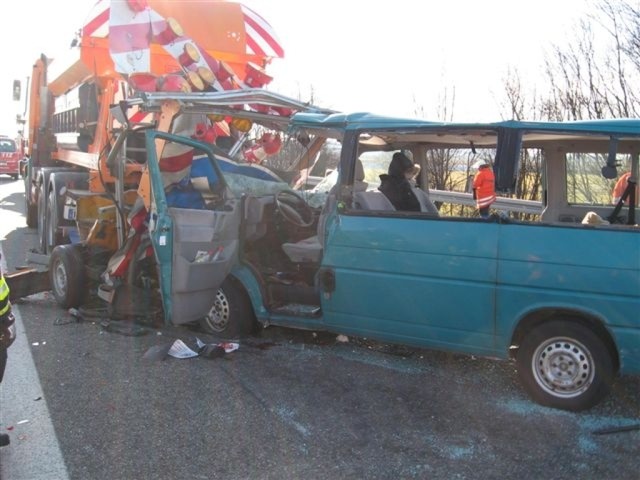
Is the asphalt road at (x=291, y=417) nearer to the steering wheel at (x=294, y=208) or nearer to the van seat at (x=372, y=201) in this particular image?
the steering wheel at (x=294, y=208)

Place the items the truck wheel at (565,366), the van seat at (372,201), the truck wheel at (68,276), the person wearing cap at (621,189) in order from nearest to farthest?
1. the truck wheel at (565,366)
2. the person wearing cap at (621,189)
3. the van seat at (372,201)
4. the truck wheel at (68,276)

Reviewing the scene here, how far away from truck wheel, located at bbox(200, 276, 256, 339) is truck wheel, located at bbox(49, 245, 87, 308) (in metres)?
1.87

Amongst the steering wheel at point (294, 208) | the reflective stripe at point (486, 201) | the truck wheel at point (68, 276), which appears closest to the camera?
the reflective stripe at point (486, 201)

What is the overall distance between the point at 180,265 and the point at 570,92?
8.44 meters

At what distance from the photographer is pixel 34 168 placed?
1203cm

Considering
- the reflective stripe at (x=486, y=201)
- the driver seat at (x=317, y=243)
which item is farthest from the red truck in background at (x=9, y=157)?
the reflective stripe at (x=486, y=201)

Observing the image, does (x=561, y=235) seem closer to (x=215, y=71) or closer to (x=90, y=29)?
(x=215, y=71)

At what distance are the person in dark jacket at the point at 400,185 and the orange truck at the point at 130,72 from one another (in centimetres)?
174

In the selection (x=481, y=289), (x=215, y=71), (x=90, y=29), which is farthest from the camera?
(x=90, y=29)

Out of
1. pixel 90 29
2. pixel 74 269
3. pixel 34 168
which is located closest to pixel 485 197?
pixel 74 269

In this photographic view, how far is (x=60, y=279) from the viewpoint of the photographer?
7.02m

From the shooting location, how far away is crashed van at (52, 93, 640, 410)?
4176mm

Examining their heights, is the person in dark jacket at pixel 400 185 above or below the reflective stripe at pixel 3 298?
above

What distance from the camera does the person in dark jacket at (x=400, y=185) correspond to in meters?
5.43
